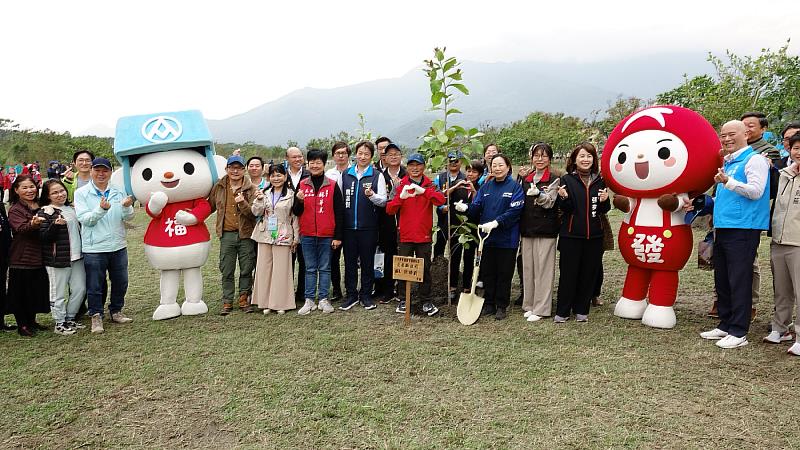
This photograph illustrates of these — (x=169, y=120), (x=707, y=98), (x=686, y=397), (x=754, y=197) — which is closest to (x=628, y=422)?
(x=686, y=397)

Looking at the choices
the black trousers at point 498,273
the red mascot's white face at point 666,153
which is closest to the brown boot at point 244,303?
the black trousers at point 498,273

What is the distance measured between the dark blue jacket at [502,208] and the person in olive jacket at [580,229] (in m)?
0.44

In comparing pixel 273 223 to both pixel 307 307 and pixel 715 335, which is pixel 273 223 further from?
pixel 715 335

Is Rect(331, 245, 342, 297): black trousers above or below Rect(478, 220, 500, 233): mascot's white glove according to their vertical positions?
below

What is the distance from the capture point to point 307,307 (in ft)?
19.1

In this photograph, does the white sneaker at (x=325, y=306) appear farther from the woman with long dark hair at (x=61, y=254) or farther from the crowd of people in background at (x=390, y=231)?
the woman with long dark hair at (x=61, y=254)

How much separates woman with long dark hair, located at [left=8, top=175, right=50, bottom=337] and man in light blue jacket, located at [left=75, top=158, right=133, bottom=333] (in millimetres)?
393

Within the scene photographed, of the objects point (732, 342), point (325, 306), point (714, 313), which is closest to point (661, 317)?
point (732, 342)

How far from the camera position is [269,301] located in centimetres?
582

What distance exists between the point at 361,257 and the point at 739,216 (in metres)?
3.68

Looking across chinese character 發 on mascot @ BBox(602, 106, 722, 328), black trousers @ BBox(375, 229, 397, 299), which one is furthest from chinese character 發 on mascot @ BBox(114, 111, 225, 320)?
chinese character 發 on mascot @ BBox(602, 106, 722, 328)

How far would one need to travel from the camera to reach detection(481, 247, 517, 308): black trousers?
5.50 m

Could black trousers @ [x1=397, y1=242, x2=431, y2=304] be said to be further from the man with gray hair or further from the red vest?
the man with gray hair

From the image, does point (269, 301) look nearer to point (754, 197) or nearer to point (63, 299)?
point (63, 299)
